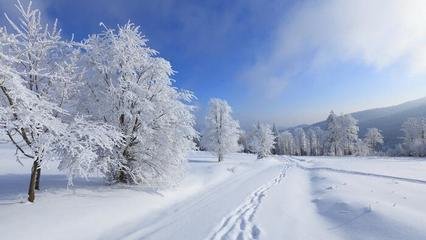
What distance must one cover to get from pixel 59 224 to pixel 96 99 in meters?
8.30

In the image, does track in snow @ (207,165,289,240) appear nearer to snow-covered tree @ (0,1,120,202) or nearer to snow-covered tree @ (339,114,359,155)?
snow-covered tree @ (0,1,120,202)

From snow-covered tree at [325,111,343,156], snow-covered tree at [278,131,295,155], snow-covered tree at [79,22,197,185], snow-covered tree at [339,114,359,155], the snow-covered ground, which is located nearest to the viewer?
the snow-covered ground

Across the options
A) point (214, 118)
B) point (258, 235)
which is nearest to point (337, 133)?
point (214, 118)

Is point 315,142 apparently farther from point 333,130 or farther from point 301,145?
point 333,130

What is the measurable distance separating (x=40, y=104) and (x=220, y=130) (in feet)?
147

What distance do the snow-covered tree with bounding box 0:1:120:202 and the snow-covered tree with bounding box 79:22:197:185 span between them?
5.63ft

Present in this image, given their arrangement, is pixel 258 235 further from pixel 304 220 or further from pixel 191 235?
pixel 304 220

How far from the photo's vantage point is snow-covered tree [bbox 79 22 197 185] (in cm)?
1728

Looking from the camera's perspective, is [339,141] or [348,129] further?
[339,141]

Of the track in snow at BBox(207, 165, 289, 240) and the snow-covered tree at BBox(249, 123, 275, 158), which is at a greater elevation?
the snow-covered tree at BBox(249, 123, 275, 158)

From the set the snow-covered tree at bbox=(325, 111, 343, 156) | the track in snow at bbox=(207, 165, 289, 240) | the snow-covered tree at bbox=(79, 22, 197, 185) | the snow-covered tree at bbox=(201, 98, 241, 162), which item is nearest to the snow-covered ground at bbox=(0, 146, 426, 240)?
the track in snow at bbox=(207, 165, 289, 240)

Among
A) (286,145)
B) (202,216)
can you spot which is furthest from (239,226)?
(286,145)

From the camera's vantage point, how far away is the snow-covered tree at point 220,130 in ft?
180

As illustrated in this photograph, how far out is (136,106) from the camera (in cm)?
1758
